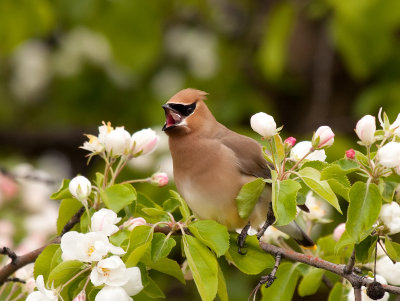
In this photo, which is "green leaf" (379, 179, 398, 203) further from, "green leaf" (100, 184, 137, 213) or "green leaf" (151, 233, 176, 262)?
"green leaf" (100, 184, 137, 213)

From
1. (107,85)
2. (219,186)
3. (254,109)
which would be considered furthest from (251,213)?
(107,85)

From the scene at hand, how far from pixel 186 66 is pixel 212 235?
5.52 m

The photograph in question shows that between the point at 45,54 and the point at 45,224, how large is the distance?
4032 millimetres

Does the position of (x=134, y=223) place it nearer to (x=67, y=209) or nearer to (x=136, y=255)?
(x=136, y=255)

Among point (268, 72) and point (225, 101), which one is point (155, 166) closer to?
point (268, 72)

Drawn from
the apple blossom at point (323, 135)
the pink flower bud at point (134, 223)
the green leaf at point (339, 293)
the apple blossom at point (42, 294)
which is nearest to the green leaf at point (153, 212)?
the pink flower bud at point (134, 223)

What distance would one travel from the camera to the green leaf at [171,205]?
279cm

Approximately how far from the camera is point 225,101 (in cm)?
690

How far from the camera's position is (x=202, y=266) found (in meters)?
2.43

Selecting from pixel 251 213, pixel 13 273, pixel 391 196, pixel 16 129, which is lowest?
pixel 16 129

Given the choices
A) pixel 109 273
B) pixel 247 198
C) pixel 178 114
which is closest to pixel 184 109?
pixel 178 114

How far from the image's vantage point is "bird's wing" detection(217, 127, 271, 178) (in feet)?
10.1

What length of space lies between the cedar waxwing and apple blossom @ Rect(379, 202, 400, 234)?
586 mm

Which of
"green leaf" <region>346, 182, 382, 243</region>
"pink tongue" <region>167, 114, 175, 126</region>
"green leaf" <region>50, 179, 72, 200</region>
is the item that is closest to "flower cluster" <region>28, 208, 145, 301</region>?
"green leaf" <region>50, 179, 72, 200</region>
